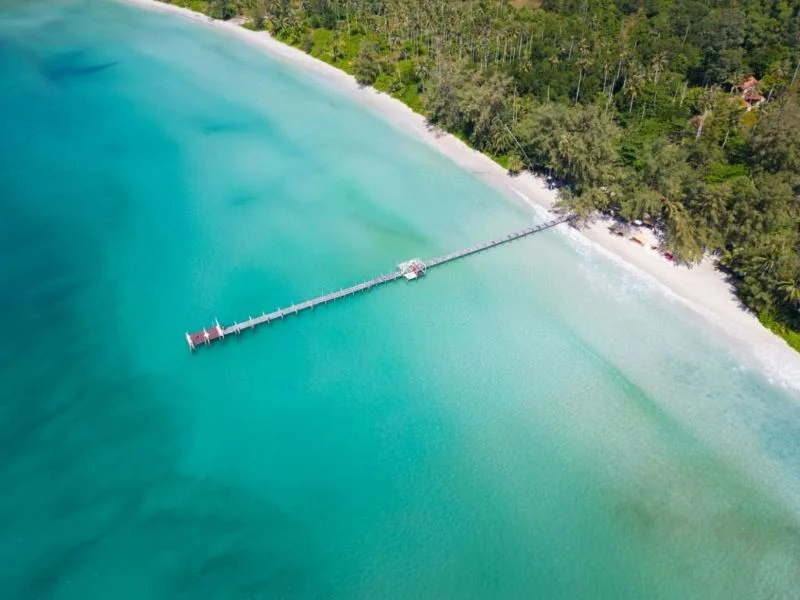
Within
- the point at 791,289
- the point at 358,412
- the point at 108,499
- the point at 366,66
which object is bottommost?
the point at 108,499

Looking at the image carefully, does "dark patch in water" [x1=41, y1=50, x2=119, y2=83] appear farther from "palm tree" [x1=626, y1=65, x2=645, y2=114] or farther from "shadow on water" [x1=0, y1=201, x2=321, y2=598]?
"palm tree" [x1=626, y1=65, x2=645, y2=114]

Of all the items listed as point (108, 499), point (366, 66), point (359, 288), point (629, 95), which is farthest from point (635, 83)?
point (108, 499)

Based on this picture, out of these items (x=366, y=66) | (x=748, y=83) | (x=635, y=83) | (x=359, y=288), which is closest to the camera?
(x=359, y=288)

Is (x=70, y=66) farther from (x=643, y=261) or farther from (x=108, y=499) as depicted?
(x=643, y=261)

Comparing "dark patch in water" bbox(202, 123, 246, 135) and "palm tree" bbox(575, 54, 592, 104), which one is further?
"dark patch in water" bbox(202, 123, 246, 135)

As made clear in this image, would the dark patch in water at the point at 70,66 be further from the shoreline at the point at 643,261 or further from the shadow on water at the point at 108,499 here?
the shadow on water at the point at 108,499

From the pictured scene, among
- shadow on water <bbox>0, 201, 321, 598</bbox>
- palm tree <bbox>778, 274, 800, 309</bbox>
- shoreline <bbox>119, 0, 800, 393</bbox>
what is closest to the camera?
shadow on water <bbox>0, 201, 321, 598</bbox>

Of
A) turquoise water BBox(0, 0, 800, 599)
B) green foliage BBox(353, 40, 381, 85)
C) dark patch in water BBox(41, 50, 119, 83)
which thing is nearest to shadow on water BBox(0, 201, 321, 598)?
turquoise water BBox(0, 0, 800, 599)

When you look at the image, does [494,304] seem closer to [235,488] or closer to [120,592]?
[235,488]
